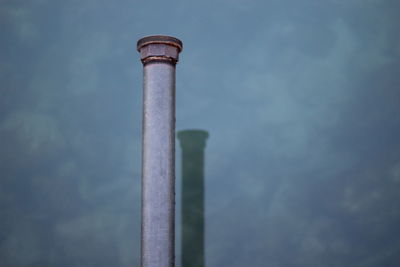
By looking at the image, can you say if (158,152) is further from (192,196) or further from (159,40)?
(192,196)

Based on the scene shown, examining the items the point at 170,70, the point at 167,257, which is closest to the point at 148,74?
the point at 170,70

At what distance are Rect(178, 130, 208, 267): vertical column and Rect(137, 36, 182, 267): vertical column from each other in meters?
1.56

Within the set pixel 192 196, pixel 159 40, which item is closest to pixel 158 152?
pixel 159 40

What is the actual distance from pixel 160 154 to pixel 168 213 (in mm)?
728

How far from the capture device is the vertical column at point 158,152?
16.9 ft

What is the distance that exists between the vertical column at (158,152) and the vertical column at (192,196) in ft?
5.12

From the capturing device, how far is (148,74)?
18.0 ft

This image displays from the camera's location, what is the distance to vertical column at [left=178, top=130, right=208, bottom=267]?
6.71 meters

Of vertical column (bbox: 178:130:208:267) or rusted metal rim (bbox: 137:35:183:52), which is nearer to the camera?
rusted metal rim (bbox: 137:35:183:52)

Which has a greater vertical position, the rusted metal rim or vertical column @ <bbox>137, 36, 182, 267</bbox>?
the rusted metal rim

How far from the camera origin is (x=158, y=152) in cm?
529

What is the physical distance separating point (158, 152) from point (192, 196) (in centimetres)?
185

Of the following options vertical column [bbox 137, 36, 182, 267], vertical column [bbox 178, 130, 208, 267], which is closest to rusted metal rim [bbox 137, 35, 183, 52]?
vertical column [bbox 137, 36, 182, 267]

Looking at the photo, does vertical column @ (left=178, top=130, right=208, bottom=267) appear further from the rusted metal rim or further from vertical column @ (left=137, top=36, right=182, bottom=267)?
the rusted metal rim
